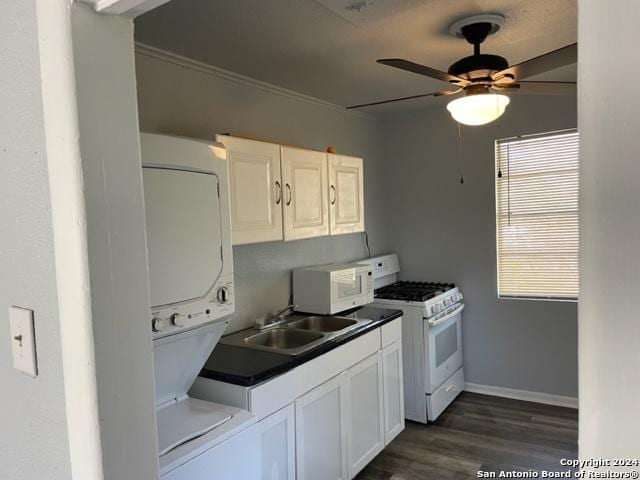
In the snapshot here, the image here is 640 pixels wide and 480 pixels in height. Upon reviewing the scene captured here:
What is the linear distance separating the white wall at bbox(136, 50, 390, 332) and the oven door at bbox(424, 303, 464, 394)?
3.00 feet

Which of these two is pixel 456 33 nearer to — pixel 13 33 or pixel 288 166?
pixel 288 166

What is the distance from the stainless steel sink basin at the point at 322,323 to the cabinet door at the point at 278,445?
2.78 ft

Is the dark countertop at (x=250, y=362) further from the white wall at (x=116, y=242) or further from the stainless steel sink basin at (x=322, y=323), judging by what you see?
the white wall at (x=116, y=242)

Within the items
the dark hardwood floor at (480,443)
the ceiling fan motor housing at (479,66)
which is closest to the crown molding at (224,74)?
the ceiling fan motor housing at (479,66)

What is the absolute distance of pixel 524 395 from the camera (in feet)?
12.7

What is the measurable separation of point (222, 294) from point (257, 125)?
4.79ft

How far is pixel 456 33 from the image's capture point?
7.45 ft

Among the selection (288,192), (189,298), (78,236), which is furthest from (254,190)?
(78,236)

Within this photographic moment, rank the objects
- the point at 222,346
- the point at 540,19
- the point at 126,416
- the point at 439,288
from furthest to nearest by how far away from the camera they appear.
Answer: the point at 439,288 < the point at 222,346 < the point at 540,19 < the point at 126,416

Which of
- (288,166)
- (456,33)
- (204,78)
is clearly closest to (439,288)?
(288,166)

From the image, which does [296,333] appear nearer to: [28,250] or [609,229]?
[28,250]

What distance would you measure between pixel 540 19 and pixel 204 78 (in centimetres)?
179

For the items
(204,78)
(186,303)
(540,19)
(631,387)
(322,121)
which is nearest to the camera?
(631,387)

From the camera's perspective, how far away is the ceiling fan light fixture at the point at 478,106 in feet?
A: 6.64
